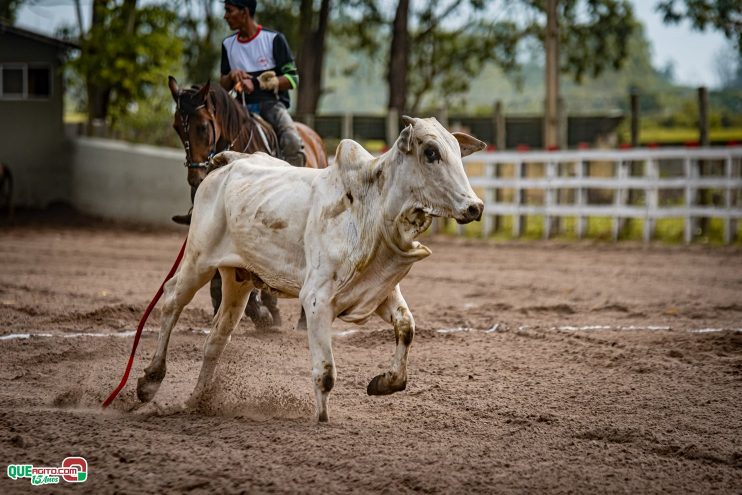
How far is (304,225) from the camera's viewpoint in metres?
6.24

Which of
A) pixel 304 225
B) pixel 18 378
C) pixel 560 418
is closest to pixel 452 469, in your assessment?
pixel 560 418

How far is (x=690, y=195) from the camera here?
17.5m

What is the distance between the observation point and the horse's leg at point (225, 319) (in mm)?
6883

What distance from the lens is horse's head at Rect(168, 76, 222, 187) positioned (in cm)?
881

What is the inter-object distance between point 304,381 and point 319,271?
166 cm

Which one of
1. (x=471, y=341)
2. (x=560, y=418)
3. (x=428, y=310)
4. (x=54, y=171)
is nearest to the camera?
(x=560, y=418)

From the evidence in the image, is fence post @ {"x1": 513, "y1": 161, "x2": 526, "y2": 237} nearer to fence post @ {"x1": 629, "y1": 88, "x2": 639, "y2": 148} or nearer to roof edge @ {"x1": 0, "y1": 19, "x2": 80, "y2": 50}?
fence post @ {"x1": 629, "y1": 88, "x2": 639, "y2": 148}

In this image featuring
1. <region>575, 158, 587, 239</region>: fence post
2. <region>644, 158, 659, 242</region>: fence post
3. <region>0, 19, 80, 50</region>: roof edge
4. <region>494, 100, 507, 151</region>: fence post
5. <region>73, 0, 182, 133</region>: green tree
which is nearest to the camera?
<region>644, 158, 659, 242</region>: fence post

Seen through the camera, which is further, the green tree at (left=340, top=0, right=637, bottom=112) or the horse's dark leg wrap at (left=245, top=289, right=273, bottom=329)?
the green tree at (left=340, top=0, right=637, bottom=112)

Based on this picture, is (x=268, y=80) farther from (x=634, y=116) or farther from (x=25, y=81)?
(x=25, y=81)

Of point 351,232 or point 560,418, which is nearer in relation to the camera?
point 351,232

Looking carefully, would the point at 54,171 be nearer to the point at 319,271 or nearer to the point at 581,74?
the point at 581,74

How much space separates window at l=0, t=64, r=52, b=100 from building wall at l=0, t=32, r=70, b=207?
5.6 inches

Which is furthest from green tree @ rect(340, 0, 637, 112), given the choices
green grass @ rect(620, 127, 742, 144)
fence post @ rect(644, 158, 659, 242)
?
fence post @ rect(644, 158, 659, 242)
